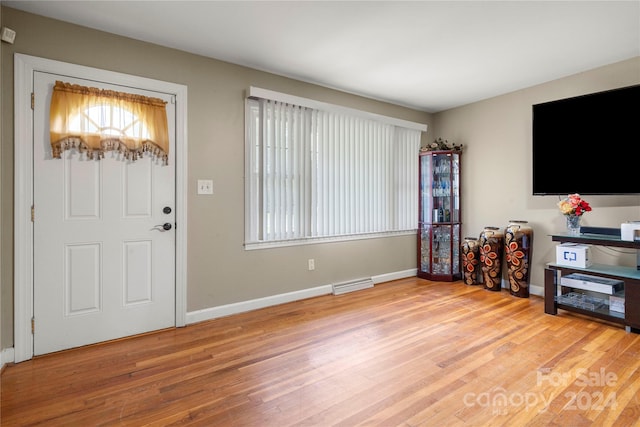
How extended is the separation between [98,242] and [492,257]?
13.9ft

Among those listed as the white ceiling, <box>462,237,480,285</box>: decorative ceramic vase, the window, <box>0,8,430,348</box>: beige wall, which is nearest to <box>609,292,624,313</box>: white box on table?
<box>462,237,480,285</box>: decorative ceramic vase

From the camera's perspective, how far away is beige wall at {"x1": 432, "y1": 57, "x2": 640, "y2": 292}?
3283 millimetres

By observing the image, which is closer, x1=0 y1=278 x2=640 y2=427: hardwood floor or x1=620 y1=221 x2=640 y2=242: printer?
x1=0 y1=278 x2=640 y2=427: hardwood floor

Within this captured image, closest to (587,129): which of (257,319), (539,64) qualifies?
(539,64)

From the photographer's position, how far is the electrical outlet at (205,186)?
309cm

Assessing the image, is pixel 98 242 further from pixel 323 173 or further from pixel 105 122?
pixel 323 173

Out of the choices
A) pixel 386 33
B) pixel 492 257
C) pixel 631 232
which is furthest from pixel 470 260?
pixel 386 33

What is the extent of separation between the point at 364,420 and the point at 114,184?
254cm

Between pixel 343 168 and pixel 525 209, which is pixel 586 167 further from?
pixel 343 168

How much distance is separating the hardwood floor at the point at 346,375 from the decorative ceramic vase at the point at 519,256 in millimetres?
630

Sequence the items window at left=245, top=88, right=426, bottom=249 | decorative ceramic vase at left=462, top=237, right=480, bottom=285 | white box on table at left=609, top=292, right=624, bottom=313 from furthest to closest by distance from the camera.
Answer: decorative ceramic vase at left=462, top=237, right=480, bottom=285 < window at left=245, top=88, right=426, bottom=249 < white box on table at left=609, top=292, right=624, bottom=313

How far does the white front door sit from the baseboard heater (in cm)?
186

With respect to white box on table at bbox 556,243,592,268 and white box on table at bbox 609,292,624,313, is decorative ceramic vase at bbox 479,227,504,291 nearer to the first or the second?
white box on table at bbox 556,243,592,268

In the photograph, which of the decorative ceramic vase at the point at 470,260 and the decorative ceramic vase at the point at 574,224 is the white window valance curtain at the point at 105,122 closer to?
the decorative ceramic vase at the point at 470,260
